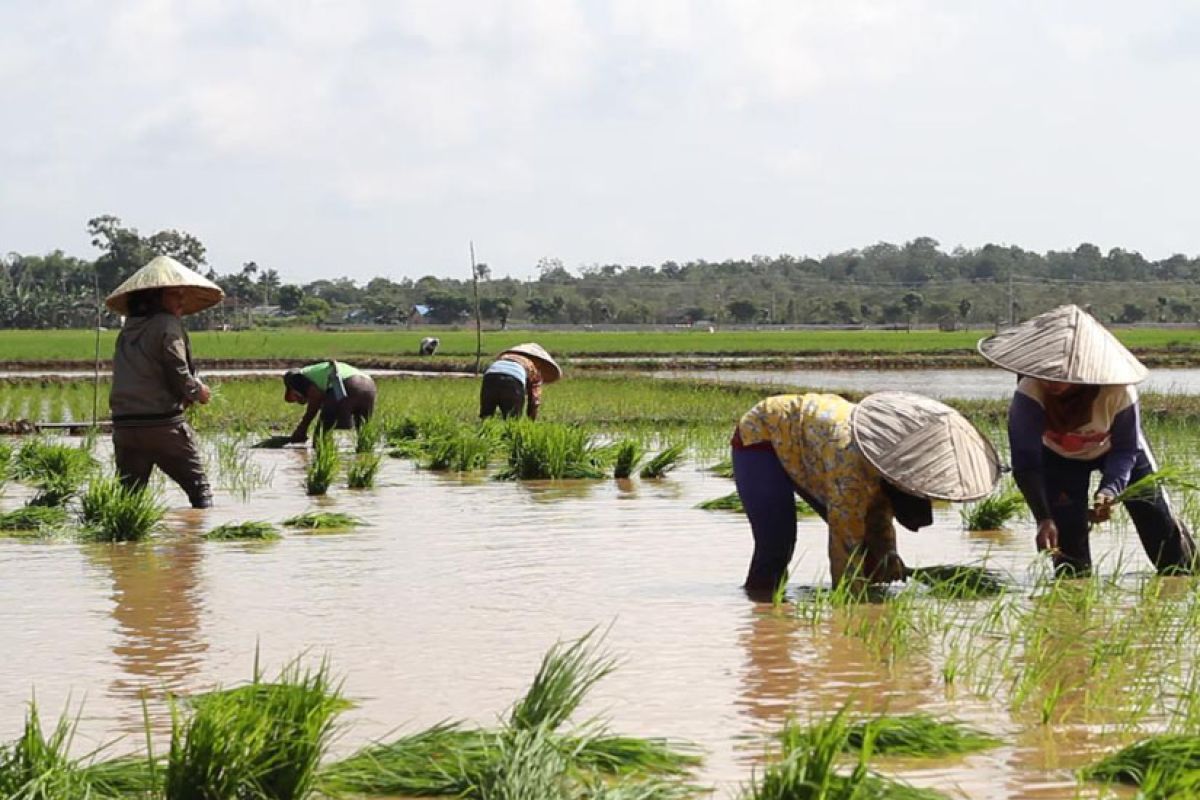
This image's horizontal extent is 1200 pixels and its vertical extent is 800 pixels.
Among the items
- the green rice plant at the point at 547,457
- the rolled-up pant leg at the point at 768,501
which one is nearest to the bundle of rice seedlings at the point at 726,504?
the green rice plant at the point at 547,457

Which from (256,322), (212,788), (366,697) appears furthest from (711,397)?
(256,322)

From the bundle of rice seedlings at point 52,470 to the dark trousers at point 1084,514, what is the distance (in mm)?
5586

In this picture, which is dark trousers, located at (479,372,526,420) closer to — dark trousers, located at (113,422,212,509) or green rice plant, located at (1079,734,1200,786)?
dark trousers, located at (113,422,212,509)

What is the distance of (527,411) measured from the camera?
1423cm

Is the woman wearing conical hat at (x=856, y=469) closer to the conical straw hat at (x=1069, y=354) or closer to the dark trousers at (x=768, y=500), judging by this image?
the dark trousers at (x=768, y=500)

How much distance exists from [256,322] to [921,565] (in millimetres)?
82972

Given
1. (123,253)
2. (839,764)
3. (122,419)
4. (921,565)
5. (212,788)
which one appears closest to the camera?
(212,788)

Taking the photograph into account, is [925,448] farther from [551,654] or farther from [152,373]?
[152,373]

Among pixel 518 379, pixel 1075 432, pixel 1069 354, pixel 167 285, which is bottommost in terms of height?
pixel 518 379

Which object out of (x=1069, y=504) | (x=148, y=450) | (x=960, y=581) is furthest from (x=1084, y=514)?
(x=148, y=450)

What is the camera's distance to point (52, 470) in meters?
11.1

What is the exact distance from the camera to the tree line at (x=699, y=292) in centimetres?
8750

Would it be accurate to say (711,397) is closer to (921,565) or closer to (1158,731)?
(921,565)

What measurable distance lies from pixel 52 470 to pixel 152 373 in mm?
2490
